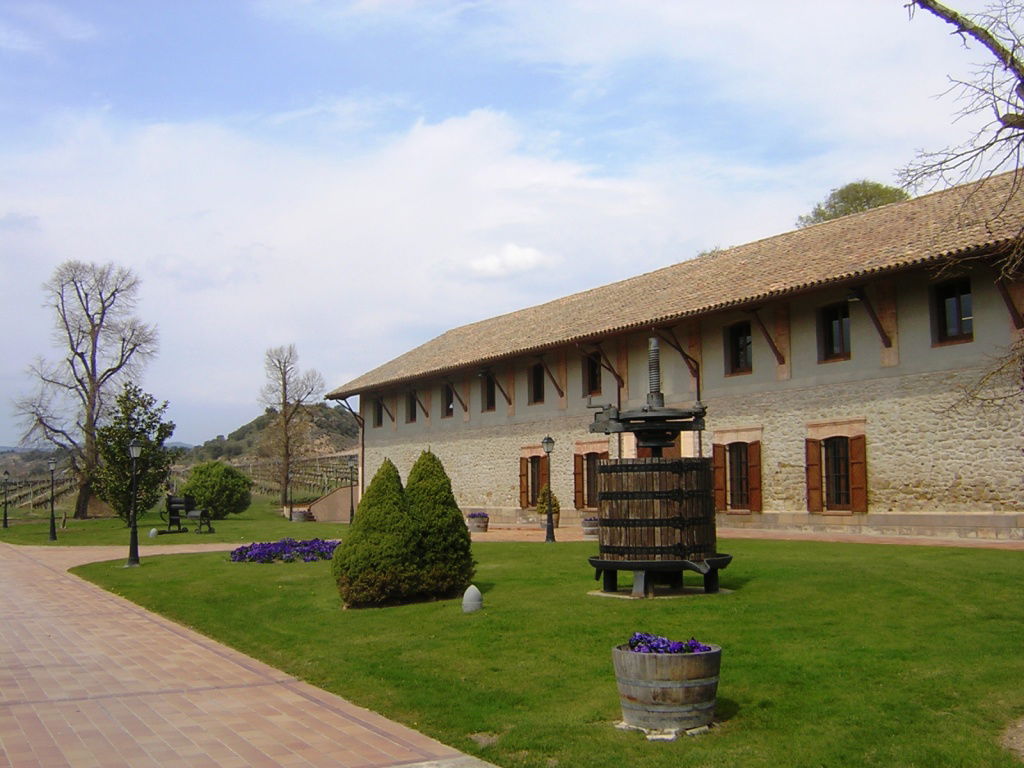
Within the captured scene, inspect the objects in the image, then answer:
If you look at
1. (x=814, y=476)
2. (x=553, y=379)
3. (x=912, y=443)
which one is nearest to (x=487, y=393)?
(x=553, y=379)

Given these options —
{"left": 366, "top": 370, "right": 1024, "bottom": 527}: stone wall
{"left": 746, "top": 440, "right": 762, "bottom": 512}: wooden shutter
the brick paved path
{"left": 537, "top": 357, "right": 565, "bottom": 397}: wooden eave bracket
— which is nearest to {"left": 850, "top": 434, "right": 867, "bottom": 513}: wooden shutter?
{"left": 366, "top": 370, "right": 1024, "bottom": 527}: stone wall

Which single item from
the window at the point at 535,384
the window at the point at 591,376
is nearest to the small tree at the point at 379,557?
the window at the point at 591,376

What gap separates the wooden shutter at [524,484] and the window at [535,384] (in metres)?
2.06

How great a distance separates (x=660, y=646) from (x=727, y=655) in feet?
6.46

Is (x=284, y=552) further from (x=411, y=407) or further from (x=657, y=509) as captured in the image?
(x=411, y=407)

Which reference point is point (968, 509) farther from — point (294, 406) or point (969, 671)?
point (294, 406)

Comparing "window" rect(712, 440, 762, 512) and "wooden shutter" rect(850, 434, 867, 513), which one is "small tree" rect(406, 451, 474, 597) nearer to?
"wooden shutter" rect(850, 434, 867, 513)

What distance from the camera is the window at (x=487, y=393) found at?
3447 centimetres

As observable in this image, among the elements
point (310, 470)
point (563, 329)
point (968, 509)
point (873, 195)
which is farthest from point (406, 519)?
point (310, 470)

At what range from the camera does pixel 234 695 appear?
812cm

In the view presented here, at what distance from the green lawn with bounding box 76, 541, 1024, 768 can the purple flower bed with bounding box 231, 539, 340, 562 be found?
13.3 ft

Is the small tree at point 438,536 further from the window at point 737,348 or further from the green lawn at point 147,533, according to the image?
the green lawn at point 147,533

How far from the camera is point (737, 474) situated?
24375 millimetres

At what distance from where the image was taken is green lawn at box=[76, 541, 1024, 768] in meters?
6.18
